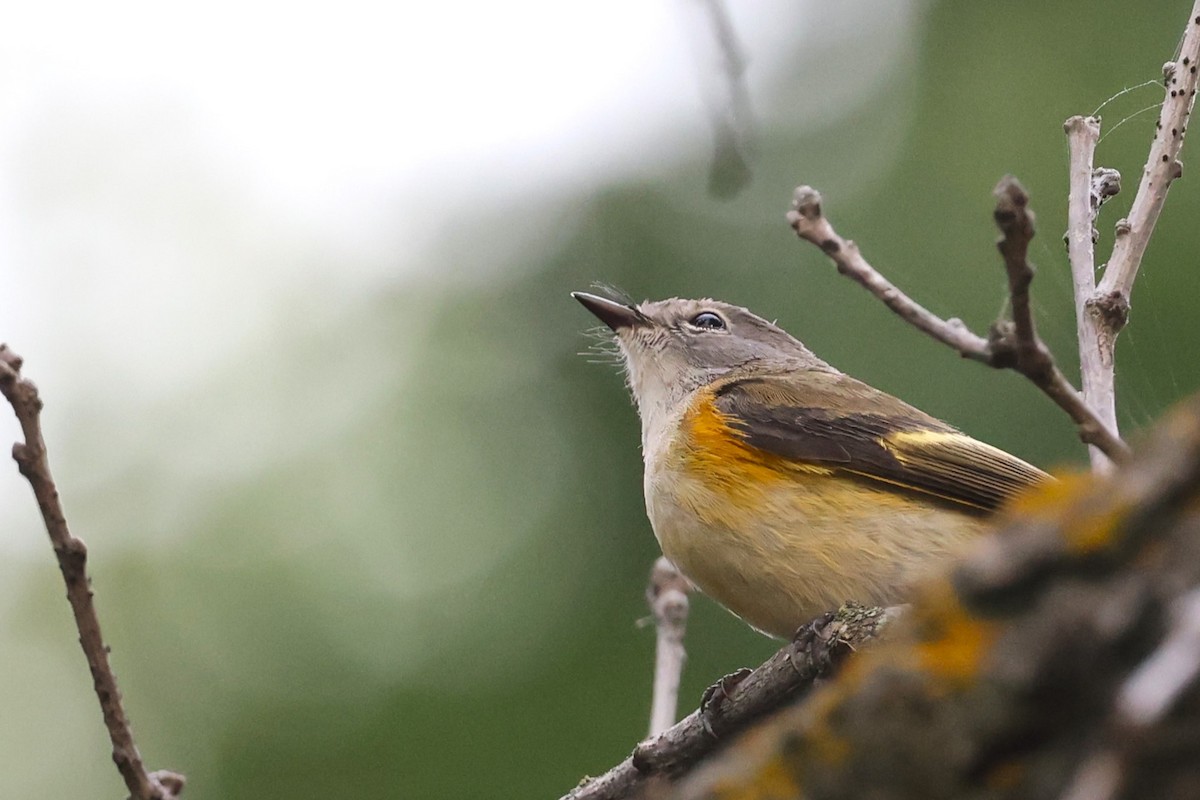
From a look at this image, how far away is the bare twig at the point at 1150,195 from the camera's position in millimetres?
3039

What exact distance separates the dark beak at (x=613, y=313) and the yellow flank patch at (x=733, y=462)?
1516 mm

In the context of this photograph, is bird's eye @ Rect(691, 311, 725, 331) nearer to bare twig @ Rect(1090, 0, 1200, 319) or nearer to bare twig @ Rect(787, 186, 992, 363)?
bare twig @ Rect(1090, 0, 1200, 319)

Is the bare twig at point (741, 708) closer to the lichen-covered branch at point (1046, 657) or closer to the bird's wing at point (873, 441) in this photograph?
the bird's wing at point (873, 441)

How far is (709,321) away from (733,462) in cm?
193

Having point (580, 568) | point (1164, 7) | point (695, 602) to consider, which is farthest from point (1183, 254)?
point (580, 568)

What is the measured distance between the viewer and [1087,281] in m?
3.12

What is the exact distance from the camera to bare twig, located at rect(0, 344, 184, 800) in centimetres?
235

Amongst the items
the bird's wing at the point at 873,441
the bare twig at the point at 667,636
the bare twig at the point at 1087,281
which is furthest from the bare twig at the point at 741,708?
the bird's wing at the point at 873,441

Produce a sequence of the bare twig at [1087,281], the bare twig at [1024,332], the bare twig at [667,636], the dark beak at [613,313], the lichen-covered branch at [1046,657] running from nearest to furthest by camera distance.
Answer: the lichen-covered branch at [1046,657]
the bare twig at [1024,332]
the bare twig at [1087,281]
the bare twig at [667,636]
the dark beak at [613,313]

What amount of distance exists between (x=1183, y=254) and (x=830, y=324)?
1.88 meters

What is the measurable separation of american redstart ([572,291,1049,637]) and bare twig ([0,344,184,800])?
6.89ft

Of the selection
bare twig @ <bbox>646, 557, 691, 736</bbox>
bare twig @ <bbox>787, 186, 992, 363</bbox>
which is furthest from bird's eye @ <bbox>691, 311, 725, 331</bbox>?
bare twig @ <bbox>787, 186, 992, 363</bbox>

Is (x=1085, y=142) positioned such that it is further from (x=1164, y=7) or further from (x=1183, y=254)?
(x=1164, y=7)

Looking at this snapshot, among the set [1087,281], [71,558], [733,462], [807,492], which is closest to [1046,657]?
[71,558]
